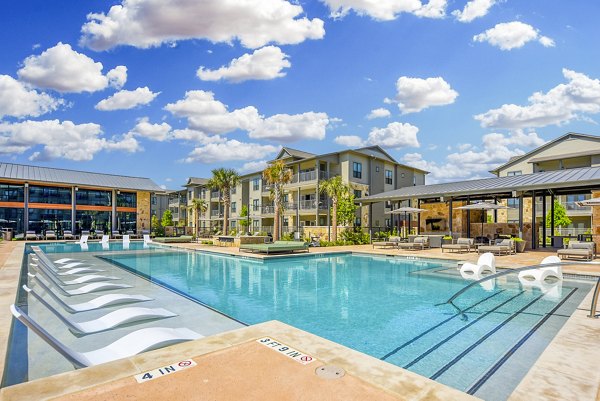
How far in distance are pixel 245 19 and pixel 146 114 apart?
16363 mm

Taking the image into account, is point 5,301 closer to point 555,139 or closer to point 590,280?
point 590,280

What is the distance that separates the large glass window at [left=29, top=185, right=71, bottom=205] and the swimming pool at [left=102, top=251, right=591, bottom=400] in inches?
1131

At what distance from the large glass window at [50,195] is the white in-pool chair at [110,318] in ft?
119

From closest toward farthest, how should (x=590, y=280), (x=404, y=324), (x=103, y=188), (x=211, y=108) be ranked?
1. (x=404, y=324)
2. (x=590, y=280)
3. (x=103, y=188)
4. (x=211, y=108)

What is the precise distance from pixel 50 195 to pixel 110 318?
3731 cm

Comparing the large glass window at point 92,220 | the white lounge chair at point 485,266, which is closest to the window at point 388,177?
the white lounge chair at point 485,266

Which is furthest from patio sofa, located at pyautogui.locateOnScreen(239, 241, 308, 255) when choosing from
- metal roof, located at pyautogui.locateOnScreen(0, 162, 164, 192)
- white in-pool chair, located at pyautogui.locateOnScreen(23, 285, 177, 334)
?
metal roof, located at pyautogui.locateOnScreen(0, 162, 164, 192)

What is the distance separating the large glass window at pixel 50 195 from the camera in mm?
34812

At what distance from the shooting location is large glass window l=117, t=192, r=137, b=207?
133ft

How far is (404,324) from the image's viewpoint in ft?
21.2

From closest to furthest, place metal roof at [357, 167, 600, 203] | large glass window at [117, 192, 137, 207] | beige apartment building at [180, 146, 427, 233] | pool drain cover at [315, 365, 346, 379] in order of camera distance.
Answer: pool drain cover at [315, 365, 346, 379], metal roof at [357, 167, 600, 203], beige apartment building at [180, 146, 427, 233], large glass window at [117, 192, 137, 207]

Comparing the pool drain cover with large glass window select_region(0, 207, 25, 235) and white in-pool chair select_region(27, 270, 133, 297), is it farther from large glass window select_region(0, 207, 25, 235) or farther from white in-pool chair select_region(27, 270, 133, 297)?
large glass window select_region(0, 207, 25, 235)

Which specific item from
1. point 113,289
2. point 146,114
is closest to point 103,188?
point 146,114

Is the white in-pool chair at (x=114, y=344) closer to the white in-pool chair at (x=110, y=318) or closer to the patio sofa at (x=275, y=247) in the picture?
the white in-pool chair at (x=110, y=318)
